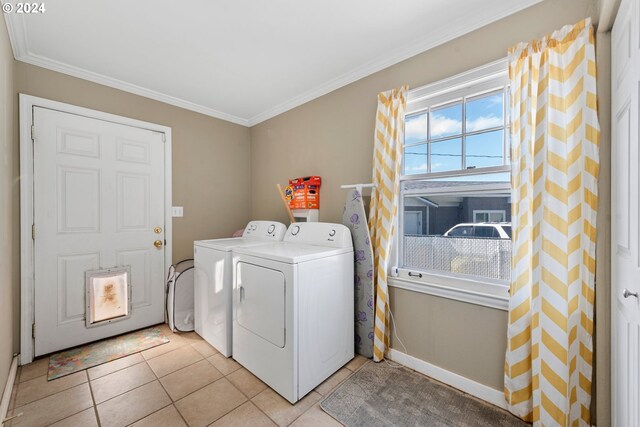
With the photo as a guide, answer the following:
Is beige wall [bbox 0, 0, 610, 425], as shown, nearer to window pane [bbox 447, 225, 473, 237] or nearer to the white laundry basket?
the white laundry basket

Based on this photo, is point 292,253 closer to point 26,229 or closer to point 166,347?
point 166,347

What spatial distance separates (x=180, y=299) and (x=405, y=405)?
2259 millimetres

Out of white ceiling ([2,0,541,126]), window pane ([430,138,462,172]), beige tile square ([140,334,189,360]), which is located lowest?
beige tile square ([140,334,189,360])

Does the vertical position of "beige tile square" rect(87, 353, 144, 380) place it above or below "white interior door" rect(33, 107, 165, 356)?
below

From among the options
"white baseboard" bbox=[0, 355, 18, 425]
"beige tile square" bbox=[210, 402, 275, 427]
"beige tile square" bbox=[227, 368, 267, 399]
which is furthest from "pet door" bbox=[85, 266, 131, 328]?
"beige tile square" bbox=[210, 402, 275, 427]

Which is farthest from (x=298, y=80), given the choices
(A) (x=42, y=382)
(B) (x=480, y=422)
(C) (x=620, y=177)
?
(A) (x=42, y=382)

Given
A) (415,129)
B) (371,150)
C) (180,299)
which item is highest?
(415,129)

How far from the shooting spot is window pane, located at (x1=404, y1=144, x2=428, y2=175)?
6.77 feet

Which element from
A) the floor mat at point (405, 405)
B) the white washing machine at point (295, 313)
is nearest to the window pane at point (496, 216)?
the white washing machine at point (295, 313)

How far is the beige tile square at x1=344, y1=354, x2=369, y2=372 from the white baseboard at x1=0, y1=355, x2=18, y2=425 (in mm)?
2111

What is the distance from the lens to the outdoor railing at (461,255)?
171 centimetres

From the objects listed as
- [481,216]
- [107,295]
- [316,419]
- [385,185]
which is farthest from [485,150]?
[107,295]

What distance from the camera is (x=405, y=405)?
1654mm

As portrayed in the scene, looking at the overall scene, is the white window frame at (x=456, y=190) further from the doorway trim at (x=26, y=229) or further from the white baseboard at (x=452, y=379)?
the doorway trim at (x=26, y=229)
